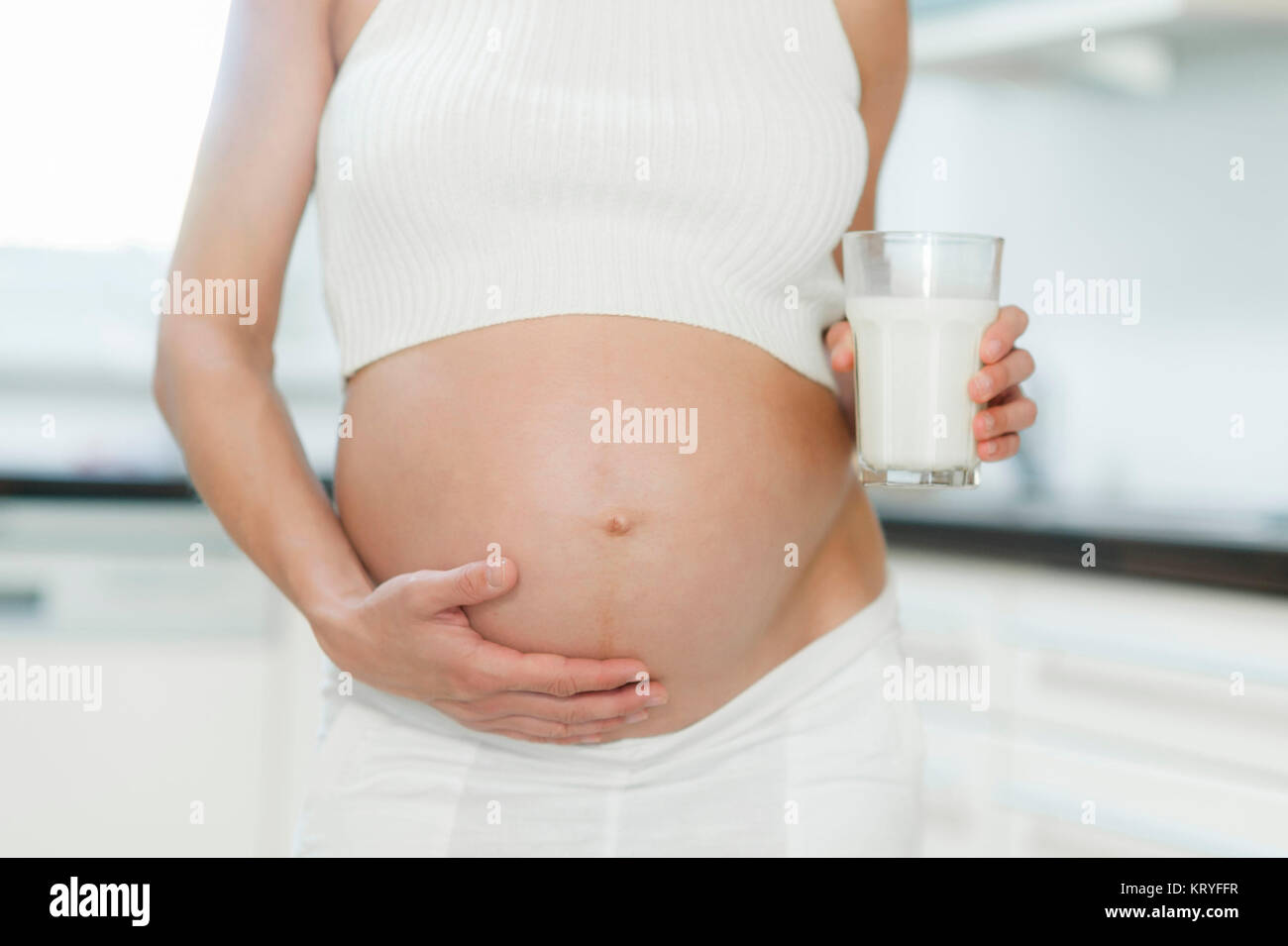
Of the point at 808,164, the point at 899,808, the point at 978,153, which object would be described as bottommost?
the point at 899,808

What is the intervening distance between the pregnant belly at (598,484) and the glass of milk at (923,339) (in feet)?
0.26

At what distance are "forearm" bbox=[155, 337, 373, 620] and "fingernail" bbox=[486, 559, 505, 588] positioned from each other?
91 millimetres

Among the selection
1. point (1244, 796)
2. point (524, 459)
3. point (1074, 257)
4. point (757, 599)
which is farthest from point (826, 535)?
point (1074, 257)

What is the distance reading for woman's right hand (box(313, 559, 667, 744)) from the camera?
0.73m

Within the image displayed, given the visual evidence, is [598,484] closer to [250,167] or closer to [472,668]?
[472,668]

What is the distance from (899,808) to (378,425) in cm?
42

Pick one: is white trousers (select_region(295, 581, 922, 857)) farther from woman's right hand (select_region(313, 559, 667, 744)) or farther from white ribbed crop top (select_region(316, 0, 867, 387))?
white ribbed crop top (select_region(316, 0, 867, 387))

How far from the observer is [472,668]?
0.74 m

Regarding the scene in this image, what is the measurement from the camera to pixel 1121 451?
7.33 feet

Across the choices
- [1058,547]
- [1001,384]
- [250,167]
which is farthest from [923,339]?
[1058,547]

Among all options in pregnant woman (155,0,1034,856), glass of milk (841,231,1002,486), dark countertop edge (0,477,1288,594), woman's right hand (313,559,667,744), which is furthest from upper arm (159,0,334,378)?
dark countertop edge (0,477,1288,594)

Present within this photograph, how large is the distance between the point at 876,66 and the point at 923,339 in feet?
0.96
